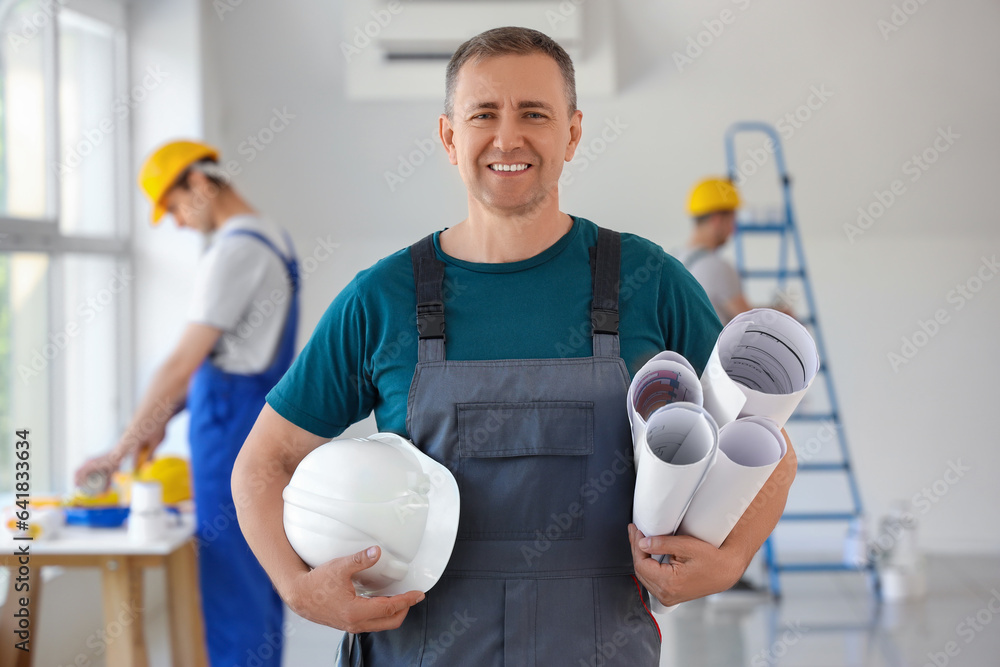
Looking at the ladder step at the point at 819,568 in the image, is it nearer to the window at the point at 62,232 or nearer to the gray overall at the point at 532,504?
the gray overall at the point at 532,504

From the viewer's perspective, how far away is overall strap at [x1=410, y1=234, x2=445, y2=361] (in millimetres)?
1275

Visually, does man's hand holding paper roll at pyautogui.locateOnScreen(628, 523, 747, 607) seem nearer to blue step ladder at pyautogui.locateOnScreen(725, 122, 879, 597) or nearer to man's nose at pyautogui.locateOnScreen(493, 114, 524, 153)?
man's nose at pyautogui.locateOnScreen(493, 114, 524, 153)

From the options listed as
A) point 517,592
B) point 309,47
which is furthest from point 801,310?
point 517,592

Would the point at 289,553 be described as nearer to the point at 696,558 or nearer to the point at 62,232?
the point at 696,558

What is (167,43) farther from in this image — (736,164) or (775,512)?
(775,512)

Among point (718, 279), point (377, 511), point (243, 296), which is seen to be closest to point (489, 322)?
point (377, 511)

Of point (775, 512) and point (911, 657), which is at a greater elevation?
point (775, 512)

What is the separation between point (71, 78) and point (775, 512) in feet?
12.9

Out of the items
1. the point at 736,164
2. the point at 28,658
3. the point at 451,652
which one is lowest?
the point at 28,658

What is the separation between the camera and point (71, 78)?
13.0 ft

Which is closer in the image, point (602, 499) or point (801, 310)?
point (602, 499)

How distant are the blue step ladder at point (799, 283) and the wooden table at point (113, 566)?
2.87 metres

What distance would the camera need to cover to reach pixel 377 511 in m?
1.17

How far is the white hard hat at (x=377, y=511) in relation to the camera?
117 centimetres
